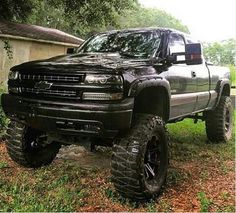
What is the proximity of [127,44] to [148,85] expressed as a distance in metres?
1.38

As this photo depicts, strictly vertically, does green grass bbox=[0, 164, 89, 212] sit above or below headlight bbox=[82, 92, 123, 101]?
below

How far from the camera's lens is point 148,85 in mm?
4602

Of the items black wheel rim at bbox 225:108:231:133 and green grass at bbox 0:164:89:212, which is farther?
black wheel rim at bbox 225:108:231:133

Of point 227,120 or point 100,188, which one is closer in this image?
point 100,188

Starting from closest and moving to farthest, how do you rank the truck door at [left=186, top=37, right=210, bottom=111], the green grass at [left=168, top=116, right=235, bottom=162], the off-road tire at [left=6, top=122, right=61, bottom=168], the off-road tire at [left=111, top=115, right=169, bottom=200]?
the off-road tire at [left=111, top=115, right=169, bottom=200]
the off-road tire at [left=6, top=122, right=61, bottom=168]
the truck door at [left=186, top=37, right=210, bottom=111]
the green grass at [left=168, top=116, right=235, bottom=162]

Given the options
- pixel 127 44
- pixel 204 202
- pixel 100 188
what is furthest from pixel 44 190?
pixel 127 44

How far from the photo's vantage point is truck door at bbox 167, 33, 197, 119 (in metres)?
5.48

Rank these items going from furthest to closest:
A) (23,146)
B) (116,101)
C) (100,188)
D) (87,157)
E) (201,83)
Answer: (201,83), (87,157), (23,146), (100,188), (116,101)

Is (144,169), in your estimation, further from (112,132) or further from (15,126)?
(15,126)

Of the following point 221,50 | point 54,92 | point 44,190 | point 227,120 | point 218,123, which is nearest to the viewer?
point 54,92

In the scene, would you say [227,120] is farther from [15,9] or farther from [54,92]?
[15,9]

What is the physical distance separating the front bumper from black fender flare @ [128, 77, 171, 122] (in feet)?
0.36

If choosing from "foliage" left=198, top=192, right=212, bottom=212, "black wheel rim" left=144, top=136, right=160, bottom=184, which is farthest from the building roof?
"foliage" left=198, top=192, right=212, bottom=212

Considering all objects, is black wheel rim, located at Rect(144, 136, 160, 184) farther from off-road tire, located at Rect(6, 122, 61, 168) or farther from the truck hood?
off-road tire, located at Rect(6, 122, 61, 168)
